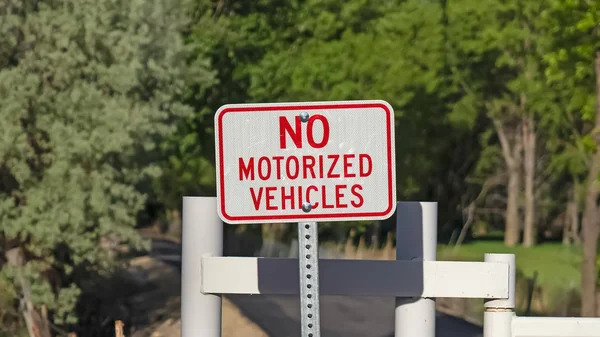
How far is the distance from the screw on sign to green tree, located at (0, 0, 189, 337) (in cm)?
2167

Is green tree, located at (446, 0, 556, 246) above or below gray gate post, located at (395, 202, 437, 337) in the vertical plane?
above

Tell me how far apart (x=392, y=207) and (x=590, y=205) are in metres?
22.6

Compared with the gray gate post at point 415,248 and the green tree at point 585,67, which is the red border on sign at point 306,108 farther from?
the green tree at point 585,67

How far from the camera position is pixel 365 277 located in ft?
14.9

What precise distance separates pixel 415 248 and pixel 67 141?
876 inches

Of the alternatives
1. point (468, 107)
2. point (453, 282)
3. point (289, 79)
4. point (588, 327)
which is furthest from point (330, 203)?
point (468, 107)

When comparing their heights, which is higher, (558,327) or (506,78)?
(506,78)

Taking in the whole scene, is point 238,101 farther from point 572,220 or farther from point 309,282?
point 309,282

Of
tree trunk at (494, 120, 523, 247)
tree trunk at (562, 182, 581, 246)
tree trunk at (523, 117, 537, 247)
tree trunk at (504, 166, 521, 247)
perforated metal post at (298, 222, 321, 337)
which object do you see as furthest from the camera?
tree trunk at (562, 182, 581, 246)

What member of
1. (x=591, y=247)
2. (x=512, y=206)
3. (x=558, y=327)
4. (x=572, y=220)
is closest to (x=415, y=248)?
(x=558, y=327)

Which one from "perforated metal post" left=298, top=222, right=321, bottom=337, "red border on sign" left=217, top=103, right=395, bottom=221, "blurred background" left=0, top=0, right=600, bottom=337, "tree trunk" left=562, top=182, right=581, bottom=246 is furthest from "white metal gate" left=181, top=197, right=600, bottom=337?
"tree trunk" left=562, top=182, right=581, bottom=246

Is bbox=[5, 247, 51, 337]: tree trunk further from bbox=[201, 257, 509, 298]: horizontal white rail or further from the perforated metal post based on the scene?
the perforated metal post

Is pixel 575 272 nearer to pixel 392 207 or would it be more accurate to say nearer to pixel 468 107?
pixel 468 107

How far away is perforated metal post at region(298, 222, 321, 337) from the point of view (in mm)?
3920
